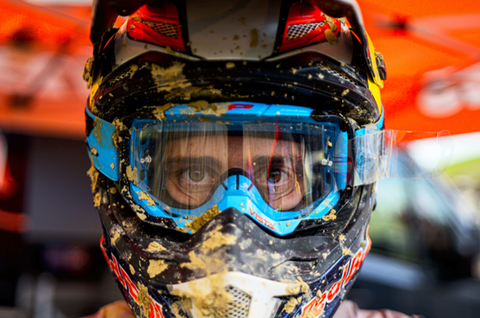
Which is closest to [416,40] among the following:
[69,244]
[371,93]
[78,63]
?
[371,93]

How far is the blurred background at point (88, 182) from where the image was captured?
8.97 ft

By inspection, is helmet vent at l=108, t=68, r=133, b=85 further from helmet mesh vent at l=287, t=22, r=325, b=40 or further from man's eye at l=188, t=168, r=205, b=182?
helmet mesh vent at l=287, t=22, r=325, b=40


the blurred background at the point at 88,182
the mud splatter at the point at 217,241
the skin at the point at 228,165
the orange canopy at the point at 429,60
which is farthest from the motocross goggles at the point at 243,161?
the orange canopy at the point at 429,60

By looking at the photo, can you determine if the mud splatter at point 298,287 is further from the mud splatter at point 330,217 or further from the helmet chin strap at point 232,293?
the mud splatter at point 330,217

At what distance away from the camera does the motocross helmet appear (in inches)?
37.9

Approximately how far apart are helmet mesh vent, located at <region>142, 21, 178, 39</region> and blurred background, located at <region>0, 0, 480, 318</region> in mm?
1672

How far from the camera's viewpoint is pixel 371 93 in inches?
45.9

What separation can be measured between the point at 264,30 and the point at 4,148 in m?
4.97

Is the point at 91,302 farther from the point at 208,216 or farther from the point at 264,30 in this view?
the point at 264,30

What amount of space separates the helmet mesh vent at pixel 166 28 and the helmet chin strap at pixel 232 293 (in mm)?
719

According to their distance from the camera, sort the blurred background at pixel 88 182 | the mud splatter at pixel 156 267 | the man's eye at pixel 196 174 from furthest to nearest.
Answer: the blurred background at pixel 88 182 → the man's eye at pixel 196 174 → the mud splatter at pixel 156 267

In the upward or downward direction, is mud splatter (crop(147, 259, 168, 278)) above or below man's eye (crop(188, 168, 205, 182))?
below

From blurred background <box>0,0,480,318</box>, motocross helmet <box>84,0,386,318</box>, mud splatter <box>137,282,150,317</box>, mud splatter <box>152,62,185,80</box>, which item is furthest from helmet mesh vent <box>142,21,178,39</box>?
blurred background <box>0,0,480,318</box>

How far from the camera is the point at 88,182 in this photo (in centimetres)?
512
